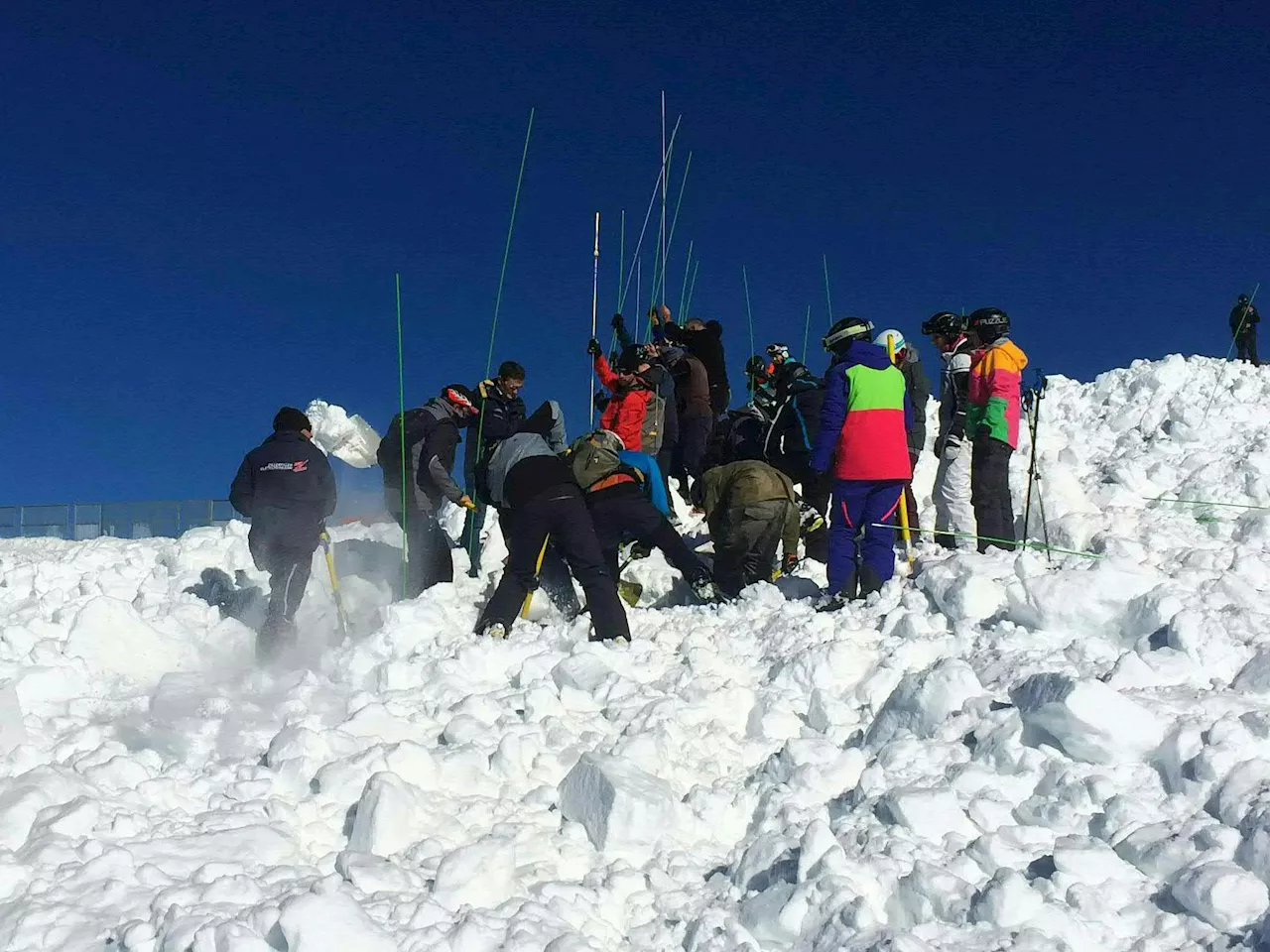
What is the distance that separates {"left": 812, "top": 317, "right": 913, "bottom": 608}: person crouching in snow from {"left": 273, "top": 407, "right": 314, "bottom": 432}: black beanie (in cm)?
391

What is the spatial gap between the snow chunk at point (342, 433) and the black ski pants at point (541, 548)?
3.11 m

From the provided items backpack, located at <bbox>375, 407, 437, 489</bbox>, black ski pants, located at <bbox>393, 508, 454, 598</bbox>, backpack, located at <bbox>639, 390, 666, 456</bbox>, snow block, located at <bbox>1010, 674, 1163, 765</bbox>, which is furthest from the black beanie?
snow block, located at <bbox>1010, 674, 1163, 765</bbox>

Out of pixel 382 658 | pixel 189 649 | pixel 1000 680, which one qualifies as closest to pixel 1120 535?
pixel 1000 680

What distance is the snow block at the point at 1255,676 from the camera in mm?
4316

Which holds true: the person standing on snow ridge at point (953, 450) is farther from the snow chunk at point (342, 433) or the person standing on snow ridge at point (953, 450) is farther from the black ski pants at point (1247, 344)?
the black ski pants at point (1247, 344)

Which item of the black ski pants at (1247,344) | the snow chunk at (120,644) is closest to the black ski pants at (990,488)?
the snow chunk at (120,644)

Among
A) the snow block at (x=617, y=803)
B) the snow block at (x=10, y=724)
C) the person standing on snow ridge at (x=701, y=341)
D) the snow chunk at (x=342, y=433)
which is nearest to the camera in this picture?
the snow block at (x=617, y=803)

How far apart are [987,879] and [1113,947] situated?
0.45 metres

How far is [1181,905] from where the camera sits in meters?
3.25

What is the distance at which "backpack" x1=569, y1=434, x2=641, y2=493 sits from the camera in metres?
6.91

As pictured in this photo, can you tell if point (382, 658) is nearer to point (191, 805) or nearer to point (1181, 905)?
point (191, 805)

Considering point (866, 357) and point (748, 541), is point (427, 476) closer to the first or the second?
point (748, 541)

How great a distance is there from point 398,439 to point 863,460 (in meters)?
3.67

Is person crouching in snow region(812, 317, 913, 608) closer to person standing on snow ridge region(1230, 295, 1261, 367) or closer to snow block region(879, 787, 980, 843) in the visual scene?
snow block region(879, 787, 980, 843)
